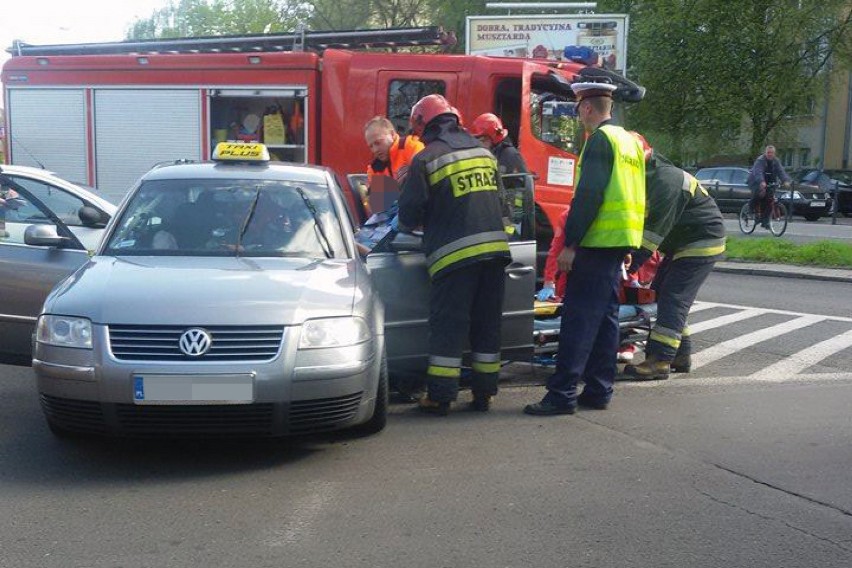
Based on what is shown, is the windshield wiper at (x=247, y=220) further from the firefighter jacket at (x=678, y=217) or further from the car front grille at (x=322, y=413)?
the firefighter jacket at (x=678, y=217)

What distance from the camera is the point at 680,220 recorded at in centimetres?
736

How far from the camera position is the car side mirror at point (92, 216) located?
297 inches

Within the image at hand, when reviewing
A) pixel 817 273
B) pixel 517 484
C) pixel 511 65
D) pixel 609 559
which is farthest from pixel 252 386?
pixel 817 273

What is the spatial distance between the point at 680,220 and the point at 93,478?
4495 mm

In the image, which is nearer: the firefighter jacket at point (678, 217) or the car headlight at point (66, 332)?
the car headlight at point (66, 332)

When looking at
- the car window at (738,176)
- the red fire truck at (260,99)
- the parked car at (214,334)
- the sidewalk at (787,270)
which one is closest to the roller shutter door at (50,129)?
the red fire truck at (260,99)

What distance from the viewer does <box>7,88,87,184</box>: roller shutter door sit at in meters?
12.9

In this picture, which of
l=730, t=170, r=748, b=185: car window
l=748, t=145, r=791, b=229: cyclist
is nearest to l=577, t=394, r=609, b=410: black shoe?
l=748, t=145, r=791, b=229: cyclist

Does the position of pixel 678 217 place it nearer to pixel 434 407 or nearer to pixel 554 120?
pixel 434 407

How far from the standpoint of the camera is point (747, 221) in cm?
2041

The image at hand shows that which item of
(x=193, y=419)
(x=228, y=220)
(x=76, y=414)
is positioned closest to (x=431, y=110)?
(x=228, y=220)

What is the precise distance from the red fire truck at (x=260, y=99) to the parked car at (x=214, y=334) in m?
5.16

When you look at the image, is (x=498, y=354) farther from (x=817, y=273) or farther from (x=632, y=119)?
(x=632, y=119)

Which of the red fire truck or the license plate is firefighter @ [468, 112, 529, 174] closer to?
the red fire truck
